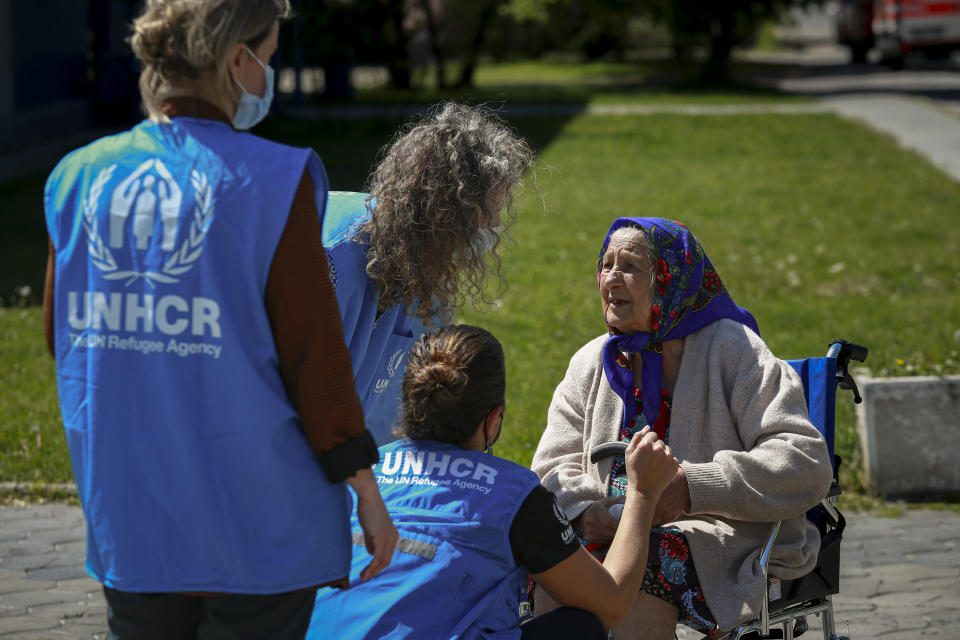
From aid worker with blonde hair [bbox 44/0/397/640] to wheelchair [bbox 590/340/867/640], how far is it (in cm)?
148

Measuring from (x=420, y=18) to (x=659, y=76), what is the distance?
1090 centimetres

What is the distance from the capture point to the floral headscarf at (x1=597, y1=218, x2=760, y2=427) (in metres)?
3.23

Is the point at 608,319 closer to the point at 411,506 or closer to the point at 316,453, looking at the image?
the point at 411,506

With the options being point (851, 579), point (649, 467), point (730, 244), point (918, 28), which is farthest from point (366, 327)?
A: point (918, 28)

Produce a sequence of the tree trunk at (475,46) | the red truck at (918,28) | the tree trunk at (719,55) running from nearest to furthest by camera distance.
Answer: the tree trunk at (475,46) → the red truck at (918,28) → the tree trunk at (719,55)

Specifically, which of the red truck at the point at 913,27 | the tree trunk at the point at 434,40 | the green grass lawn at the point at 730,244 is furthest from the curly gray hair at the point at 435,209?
the red truck at the point at 913,27

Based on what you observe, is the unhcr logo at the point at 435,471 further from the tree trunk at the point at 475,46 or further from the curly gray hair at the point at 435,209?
the tree trunk at the point at 475,46

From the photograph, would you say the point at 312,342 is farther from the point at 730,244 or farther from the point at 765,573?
the point at 730,244

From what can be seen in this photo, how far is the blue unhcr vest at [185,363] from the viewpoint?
6.53ft

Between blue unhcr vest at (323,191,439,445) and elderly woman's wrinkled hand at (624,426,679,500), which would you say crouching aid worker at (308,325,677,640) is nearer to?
elderly woman's wrinkled hand at (624,426,679,500)

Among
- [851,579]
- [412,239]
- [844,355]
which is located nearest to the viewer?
[412,239]

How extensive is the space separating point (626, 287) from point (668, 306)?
14 centimetres

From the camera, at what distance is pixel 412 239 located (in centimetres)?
316

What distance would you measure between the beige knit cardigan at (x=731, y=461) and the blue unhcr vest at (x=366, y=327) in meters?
0.49
